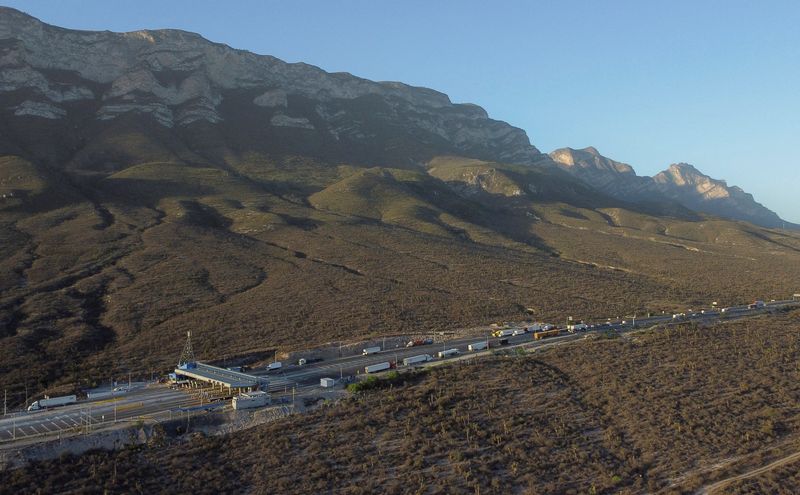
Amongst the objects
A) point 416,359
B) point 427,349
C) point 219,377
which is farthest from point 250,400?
point 427,349

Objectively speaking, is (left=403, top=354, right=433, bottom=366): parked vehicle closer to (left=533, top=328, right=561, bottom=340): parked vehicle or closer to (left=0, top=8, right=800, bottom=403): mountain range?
(left=0, top=8, right=800, bottom=403): mountain range

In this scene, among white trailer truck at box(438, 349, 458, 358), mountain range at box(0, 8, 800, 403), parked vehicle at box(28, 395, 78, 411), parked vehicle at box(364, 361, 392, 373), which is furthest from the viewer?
mountain range at box(0, 8, 800, 403)

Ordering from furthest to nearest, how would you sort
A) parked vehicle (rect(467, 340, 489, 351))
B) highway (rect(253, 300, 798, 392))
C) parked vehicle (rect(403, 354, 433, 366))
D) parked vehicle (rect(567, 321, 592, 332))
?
parked vehicle (rect(567, 321, 592, 332)), parked vehicle (rect(467, 340, 489, 351)), parked vehicle (rect(403, 354, 433, 366)), highway (rect(253, 300, 798, 392))

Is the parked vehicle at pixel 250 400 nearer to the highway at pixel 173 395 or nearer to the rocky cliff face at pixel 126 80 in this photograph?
the highway at pixel 173 395

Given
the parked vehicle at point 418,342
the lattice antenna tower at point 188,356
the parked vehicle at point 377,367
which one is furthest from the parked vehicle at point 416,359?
the lattice antenna tower at point 188,356

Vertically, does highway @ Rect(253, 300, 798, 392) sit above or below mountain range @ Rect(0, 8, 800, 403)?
below

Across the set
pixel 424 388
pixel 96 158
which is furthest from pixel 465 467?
pixel 96 158

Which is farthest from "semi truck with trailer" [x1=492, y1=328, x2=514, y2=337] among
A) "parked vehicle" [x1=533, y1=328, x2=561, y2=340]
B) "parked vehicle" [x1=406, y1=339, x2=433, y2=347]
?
"parked vehicle" [x1=406, y1=339, x2=433, y2=347]

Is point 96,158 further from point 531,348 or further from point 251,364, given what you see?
point 531,348
